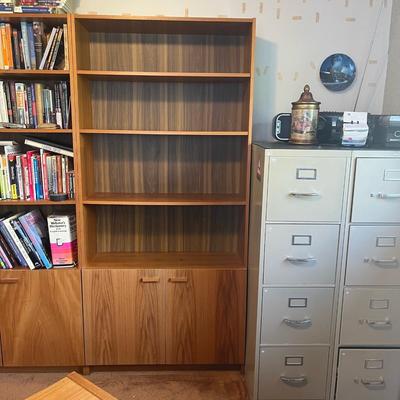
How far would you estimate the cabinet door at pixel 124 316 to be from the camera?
201 centimetres

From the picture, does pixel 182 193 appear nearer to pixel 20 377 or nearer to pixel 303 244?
pixel 303 244

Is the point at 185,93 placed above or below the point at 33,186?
above

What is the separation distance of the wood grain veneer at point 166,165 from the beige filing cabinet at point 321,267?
14.2 inches

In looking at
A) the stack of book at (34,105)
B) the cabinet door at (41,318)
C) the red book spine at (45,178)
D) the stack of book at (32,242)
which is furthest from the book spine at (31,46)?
the cabinet door at (41,318)

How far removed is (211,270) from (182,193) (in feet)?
1.58

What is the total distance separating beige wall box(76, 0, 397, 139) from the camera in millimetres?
2068

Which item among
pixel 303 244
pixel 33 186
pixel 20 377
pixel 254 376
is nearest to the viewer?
pixel 303 244

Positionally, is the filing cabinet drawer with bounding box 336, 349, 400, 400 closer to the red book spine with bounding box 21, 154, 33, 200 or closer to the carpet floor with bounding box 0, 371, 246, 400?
the carpet floor with bounding box 0, 371, 246, 400

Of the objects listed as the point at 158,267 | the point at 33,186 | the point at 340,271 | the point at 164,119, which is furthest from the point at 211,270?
the point at 33,186

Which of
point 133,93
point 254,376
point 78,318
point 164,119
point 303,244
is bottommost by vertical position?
point 254,376

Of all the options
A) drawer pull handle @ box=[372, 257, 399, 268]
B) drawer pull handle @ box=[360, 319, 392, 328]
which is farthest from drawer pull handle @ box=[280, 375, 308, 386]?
drawer pull handle @ box=[372, 257, 399, 268]

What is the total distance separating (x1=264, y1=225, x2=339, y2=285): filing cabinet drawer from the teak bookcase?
300 mm

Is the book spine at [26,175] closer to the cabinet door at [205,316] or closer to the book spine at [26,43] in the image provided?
the book spine at [26,43]

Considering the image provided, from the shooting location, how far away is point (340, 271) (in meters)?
1.73
